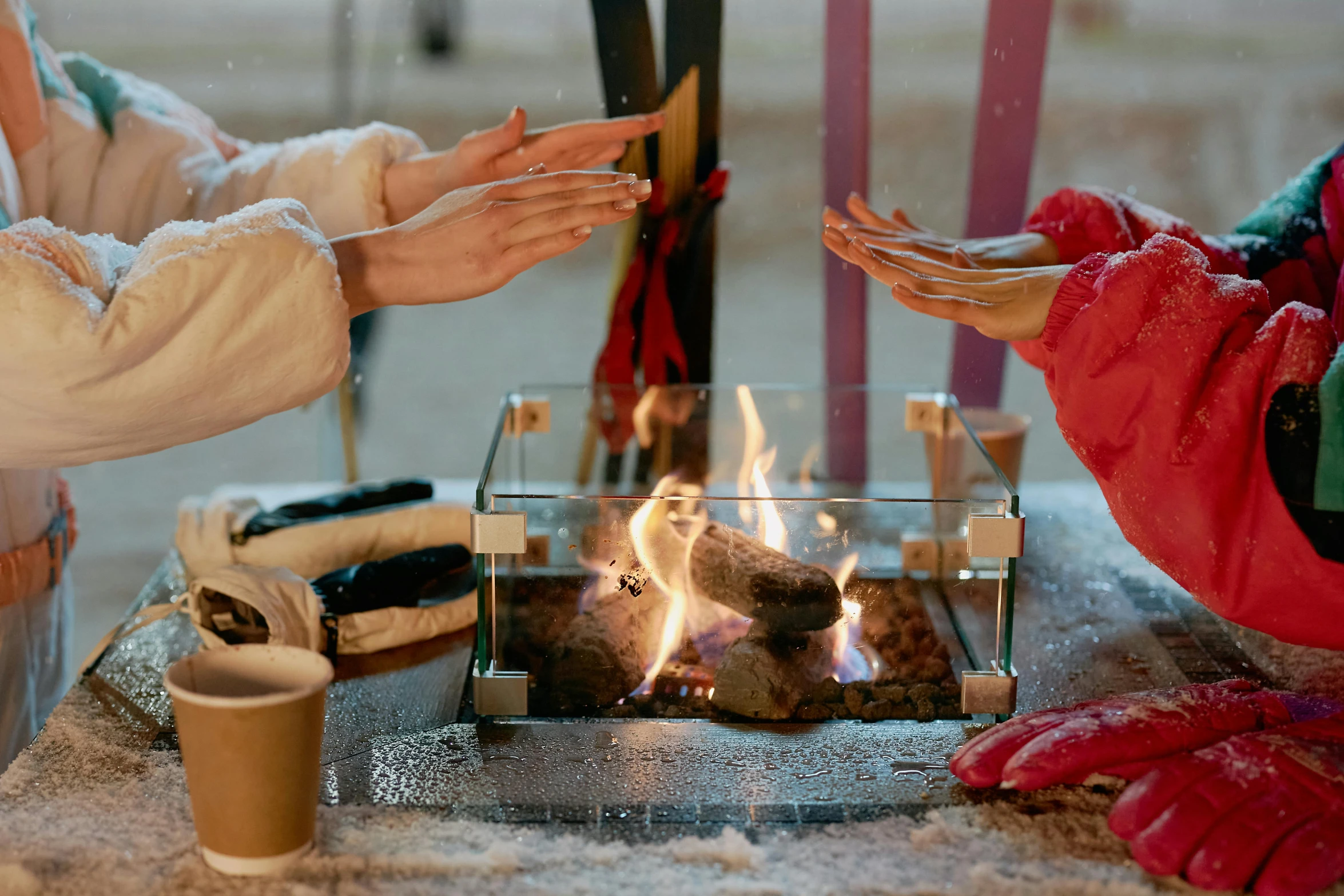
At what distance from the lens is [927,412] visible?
1.53 m

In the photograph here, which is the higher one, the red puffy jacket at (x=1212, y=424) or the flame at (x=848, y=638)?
the red puffy jacket at (x=1212, y=424)

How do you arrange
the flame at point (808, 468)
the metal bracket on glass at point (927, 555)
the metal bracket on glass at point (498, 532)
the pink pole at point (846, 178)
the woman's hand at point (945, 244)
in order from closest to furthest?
the metal bracket on glass at point (498, 532) → the woman's hand at point (945, 244) → the metal bracket on glass at point (927, 555) → the flame at point (808, 468) → the pink pole at point (846, 178)

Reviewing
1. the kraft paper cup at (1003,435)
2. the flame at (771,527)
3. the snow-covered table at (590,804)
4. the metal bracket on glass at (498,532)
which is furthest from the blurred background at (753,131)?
the flame at (771,527)

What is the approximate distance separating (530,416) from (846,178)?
75 cm

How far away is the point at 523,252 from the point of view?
993mm

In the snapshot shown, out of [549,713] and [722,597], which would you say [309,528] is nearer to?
[549,713]

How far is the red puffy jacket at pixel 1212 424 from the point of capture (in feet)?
2.76

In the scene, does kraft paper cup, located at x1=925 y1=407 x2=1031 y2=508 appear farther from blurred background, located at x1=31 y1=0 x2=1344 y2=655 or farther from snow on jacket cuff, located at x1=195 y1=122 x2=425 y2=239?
blurred background, located at x1=31 y1=0 x2=1344 y2=655

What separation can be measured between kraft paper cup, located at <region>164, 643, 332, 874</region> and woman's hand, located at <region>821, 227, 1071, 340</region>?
0.59 metres

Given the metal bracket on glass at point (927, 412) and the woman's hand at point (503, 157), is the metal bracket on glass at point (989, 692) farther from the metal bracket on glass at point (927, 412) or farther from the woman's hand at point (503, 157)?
the woman's hand at point (503, 157)

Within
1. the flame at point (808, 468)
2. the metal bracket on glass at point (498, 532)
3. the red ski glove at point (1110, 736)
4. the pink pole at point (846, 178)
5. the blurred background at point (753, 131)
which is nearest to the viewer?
the red ski glove at point (1110, 736)

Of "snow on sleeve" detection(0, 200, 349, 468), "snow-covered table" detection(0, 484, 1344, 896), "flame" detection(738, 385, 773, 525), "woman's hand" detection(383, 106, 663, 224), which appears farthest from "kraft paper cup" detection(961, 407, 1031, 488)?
"snow on sleeve" detection(0, 200, 349, 468)

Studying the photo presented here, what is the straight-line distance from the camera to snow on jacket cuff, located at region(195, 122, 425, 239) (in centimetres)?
131

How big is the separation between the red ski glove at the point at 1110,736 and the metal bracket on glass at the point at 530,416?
0.76m
